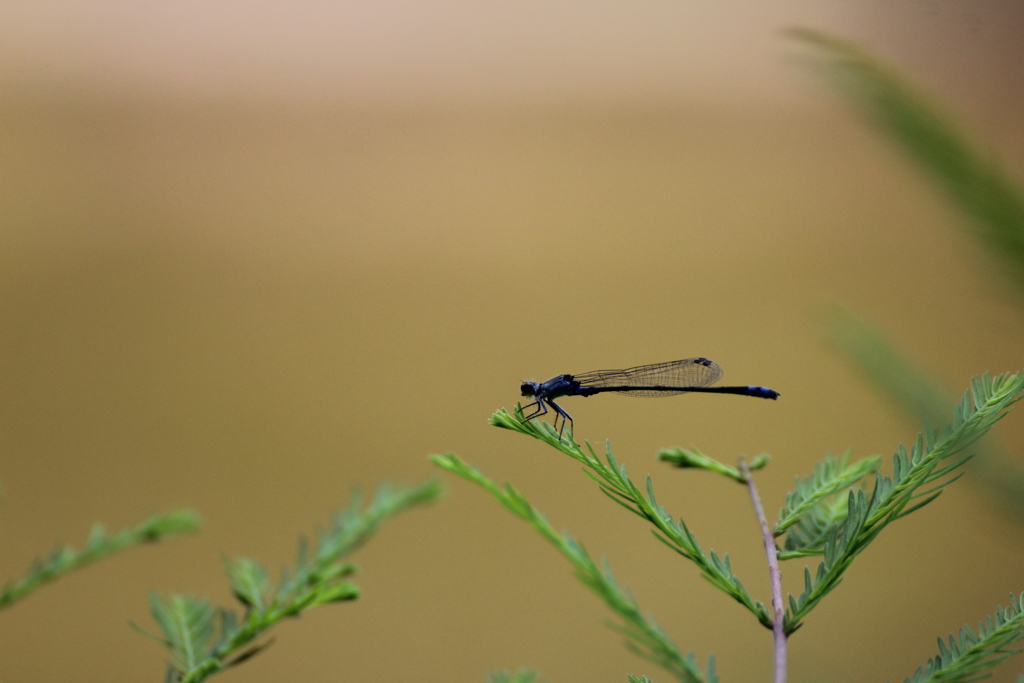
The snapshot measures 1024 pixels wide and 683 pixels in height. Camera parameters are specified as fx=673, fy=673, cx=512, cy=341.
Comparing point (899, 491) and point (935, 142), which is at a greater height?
point (935, 142)

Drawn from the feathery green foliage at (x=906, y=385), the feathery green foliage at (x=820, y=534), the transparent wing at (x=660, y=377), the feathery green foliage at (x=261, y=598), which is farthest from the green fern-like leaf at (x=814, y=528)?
the transparent wing at (x=660, y=377)

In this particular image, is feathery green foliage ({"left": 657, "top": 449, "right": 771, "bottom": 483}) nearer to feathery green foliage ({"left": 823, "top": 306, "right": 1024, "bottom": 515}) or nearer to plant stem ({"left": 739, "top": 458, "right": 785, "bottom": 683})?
plant stem ({"left": 739, "top": 458, "right": 785, "bottom": 683})

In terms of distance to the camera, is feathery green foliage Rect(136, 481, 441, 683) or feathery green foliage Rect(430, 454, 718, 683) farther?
feathery green foliage Rect(136, 481, 441, 683)

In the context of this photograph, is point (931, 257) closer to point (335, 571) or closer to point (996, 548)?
point (996, 548)

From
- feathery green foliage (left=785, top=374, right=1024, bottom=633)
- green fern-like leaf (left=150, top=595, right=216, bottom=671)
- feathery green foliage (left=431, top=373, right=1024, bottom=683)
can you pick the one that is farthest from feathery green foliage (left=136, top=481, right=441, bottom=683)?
feathery green foliage (left=785, top=374, right=1024, bottom=633)

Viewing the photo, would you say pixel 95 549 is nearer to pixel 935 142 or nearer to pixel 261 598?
pixel 261 598

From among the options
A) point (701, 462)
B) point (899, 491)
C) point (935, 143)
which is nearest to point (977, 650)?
point (899, 491)
